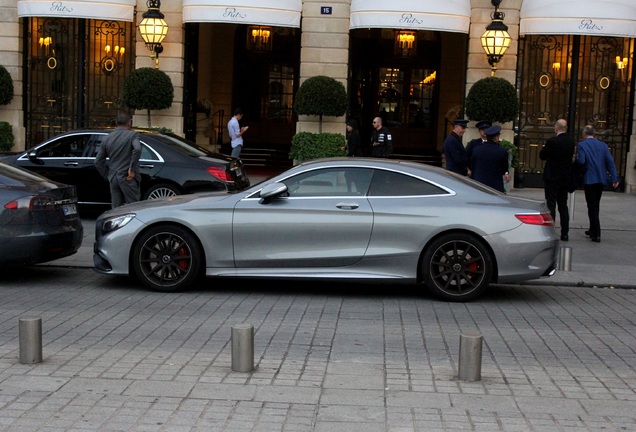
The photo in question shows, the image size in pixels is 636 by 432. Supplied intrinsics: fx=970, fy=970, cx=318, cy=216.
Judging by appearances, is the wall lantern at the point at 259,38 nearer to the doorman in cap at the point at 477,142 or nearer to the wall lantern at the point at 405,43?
the wall lantern at the point at 405,43

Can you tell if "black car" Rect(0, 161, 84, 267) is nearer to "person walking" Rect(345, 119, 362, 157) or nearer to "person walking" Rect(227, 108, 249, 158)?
"person walking" Rect(345, 119, 362, 157)

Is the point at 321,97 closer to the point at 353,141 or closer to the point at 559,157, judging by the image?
the point at 353,141

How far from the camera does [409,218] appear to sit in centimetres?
1016

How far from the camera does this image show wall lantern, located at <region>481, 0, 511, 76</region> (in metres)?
21.5

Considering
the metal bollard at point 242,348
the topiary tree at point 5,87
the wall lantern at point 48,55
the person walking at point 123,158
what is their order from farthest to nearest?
1. the wall lantern at point 48,55
2. the topiary tree at point 5,87
3. the person walking at point 123,158
4. the metal bollard at point 242,348

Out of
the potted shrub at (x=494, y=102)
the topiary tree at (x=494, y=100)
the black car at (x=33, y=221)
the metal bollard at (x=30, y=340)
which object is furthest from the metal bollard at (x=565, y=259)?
the topiary tree at (x=494, y=100)

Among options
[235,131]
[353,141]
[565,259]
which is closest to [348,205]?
[565,259]

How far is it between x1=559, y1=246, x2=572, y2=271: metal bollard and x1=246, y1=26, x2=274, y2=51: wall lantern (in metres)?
19.3

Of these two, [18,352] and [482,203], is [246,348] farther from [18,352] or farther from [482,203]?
[482,203]

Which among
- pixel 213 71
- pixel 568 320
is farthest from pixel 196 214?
pixel 213 71

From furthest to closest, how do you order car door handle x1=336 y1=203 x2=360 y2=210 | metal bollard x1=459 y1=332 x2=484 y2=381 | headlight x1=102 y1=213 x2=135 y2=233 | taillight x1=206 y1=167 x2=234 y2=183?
taillight x1=206 y1=167 x2=234 y2=183
headlight x1=102 y1=213 x2=135 y2=233
car door handle x1=336 y1=203 x2=360 y2=210
metal bollard x1=459 y1=332 x2=484 y2=381

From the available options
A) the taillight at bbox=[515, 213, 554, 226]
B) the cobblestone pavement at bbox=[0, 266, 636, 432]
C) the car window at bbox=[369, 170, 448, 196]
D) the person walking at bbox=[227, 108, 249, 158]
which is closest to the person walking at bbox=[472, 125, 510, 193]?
the cobblestone pavement at bbox=[0, 266, 636, 432]

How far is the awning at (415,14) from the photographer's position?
70.4ft

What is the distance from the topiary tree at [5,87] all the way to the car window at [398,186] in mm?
14912
